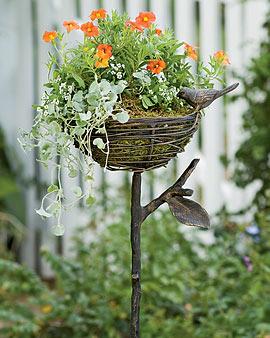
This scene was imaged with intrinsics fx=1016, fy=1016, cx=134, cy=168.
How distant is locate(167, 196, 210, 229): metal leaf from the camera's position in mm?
2293

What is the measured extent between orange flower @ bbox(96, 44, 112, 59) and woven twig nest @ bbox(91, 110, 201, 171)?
0.47 feet

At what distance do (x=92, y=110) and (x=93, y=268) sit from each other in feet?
6.83

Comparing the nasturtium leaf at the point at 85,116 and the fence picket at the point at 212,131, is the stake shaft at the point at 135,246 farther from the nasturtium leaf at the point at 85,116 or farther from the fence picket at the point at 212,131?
the fence picket at the point at 212,131

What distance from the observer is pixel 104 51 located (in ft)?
7.07

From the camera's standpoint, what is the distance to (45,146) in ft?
7.43

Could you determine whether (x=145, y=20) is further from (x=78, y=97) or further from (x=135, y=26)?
(x=78, y=97)

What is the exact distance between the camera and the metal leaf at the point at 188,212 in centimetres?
229

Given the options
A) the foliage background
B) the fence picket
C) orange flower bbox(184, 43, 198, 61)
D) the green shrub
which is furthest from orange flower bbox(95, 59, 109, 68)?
the fence picket

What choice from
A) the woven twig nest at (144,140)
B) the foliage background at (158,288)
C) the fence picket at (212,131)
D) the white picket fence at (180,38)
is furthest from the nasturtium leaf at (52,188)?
the fence picket at (212,131)

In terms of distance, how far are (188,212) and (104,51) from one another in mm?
425

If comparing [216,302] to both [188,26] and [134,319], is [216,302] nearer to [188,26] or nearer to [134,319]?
[134,319]

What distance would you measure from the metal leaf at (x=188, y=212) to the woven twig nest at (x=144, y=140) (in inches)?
4.7

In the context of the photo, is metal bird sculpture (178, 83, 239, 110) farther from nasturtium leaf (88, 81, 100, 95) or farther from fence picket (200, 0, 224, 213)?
fence picket (200, 0, 224, 213)

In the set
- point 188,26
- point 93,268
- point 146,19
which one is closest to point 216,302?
point 93,268
